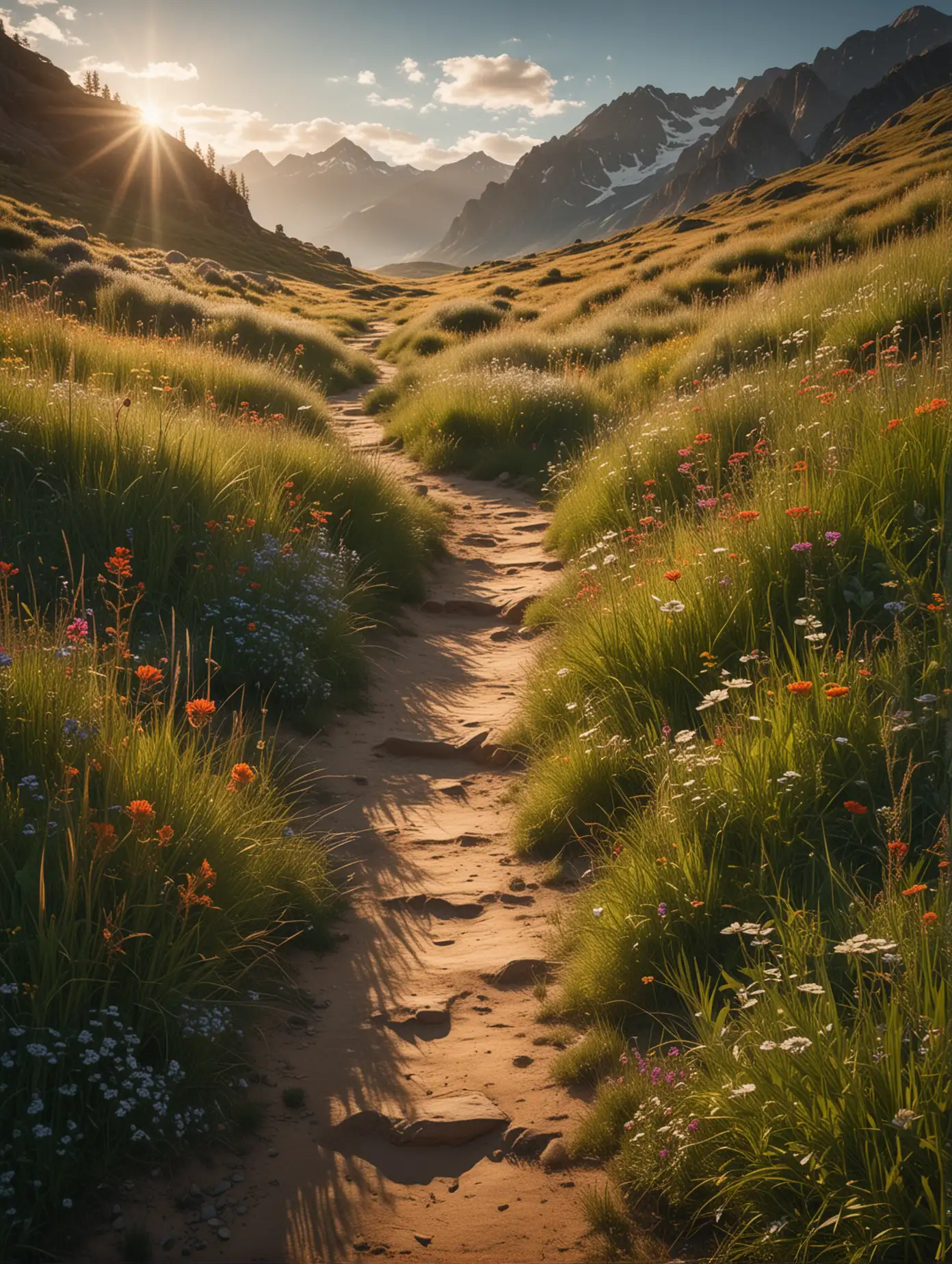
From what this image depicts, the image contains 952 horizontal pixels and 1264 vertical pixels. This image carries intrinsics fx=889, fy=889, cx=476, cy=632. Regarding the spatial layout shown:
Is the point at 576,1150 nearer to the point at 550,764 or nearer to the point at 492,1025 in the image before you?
the point at 492,1025

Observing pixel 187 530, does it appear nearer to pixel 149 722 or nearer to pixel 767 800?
pixel 149 722

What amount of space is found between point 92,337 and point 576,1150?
1052 centimetres

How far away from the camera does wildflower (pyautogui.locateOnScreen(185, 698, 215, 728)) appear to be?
3.40 meters

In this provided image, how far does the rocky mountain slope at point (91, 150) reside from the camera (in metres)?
68.1

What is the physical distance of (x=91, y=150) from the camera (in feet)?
246

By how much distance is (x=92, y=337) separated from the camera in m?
10.6

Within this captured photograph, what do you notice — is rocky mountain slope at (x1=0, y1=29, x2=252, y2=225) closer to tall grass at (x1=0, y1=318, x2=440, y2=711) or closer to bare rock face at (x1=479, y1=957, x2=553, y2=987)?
tall grass at (x1=0, y1=318, x2=440, y2=711)

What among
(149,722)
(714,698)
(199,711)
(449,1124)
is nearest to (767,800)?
(714,698)

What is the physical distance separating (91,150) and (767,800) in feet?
292

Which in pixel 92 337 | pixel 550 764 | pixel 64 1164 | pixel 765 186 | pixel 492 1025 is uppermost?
pixel 765 186

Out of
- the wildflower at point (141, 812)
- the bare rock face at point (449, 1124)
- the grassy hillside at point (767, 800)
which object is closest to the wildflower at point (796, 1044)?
the grassy hillside at point (767, 800)

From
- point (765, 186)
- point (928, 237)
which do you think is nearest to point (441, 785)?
point (928, 237)

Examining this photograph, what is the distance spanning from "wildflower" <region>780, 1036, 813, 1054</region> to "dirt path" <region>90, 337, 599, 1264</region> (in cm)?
88

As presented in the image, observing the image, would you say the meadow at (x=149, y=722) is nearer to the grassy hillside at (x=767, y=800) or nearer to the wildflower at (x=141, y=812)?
the wildflower at (x=141, y=812)
